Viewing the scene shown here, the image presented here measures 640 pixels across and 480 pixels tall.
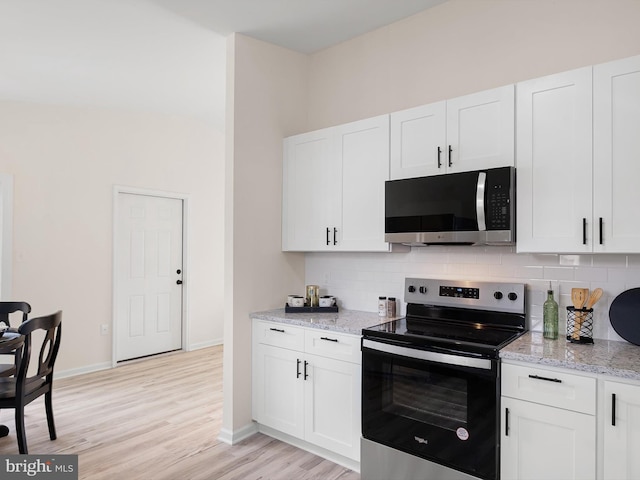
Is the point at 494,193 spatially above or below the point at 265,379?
above

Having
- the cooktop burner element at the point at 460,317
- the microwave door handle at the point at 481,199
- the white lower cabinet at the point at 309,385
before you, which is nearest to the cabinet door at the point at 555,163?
the microwave door handle at the point at 481,199

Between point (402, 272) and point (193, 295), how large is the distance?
3488mm

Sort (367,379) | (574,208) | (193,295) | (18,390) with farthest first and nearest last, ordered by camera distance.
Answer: (193,295) → (18,390) → (367,379) → (574,208)

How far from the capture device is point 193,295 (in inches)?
223

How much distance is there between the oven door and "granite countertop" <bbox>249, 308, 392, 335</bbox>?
8.5 inches

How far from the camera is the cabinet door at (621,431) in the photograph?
5.65 ft

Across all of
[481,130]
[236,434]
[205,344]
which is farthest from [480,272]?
[205,344]

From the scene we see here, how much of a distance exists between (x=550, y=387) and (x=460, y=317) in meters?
0.80

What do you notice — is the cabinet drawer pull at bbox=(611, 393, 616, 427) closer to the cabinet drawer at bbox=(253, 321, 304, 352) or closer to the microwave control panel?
the microwave control panel

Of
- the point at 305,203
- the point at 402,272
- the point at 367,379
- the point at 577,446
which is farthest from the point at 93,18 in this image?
the point at 577,446

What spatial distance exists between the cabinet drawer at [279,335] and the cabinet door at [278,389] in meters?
0.04

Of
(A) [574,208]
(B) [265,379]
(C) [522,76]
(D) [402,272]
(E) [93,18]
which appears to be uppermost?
(E) [93,18]

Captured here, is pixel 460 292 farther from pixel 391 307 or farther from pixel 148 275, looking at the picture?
pixel 148 275

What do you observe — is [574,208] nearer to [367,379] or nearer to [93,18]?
[367,379]
